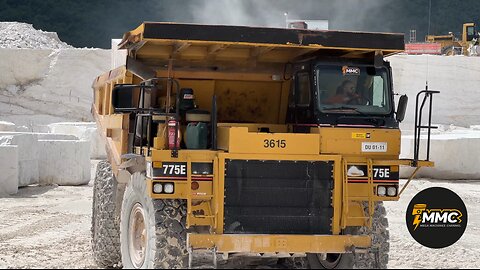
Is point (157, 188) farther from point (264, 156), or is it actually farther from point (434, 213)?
point (434, 213)

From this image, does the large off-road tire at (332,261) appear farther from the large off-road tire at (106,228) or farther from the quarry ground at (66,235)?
the large off-road tire at (106,228)

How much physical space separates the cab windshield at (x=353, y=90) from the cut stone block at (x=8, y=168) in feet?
32.8

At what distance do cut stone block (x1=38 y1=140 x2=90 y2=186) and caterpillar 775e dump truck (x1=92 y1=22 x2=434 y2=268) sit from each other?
10363mm

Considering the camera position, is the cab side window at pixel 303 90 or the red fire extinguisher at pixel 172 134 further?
the cab side window at pixel 303 90

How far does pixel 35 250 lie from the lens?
10.2 m

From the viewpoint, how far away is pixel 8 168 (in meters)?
16.1

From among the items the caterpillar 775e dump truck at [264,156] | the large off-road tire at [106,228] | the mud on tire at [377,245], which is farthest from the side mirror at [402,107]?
the large off-road tire at [106,228]

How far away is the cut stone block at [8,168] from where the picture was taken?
Result: 16078mm

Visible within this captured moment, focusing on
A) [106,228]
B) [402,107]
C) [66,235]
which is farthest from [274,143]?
[66,235]

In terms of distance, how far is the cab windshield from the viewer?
7480 mm

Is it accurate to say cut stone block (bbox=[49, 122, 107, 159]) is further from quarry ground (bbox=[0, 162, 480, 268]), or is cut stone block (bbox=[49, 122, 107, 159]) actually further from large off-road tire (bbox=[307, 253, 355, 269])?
large off-road tire (bbox=[307, 253, 355, 269])

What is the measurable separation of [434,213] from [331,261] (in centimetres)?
110

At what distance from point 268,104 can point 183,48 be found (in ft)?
4.56

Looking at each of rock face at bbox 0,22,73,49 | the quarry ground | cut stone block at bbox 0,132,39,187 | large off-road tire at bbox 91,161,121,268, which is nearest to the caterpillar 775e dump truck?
large off-road tire at bbox 91,161,121,268
